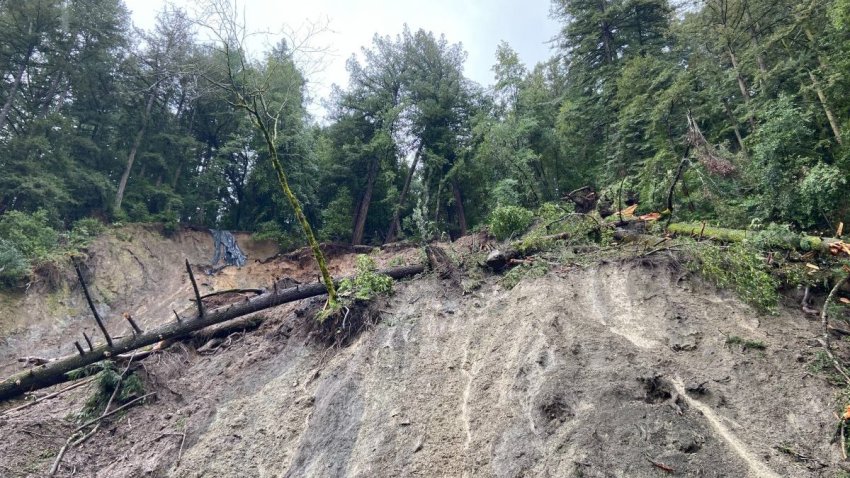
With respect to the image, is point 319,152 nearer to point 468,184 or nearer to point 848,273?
point 468,184

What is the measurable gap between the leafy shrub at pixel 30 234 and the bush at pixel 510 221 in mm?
14551

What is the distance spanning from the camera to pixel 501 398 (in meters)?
6.13

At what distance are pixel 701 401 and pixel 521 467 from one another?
239 centimetres

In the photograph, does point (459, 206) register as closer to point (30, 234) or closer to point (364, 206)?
point (364, 206)

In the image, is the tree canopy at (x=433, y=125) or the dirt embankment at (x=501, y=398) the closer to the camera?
the dirt embankment at (x=501, y=398)

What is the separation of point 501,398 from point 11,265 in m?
15.0

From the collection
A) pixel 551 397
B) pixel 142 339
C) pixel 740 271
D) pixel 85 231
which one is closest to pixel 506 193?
pixel 740 271

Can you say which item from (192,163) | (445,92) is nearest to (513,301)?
(445,92)

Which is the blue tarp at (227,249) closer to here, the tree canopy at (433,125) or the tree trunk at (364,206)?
the tree canopy at (433,125)

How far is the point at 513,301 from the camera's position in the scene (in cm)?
855

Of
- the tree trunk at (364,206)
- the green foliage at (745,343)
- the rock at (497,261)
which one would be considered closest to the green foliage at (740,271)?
the green foliage at (745,343)

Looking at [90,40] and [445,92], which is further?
[445,92]

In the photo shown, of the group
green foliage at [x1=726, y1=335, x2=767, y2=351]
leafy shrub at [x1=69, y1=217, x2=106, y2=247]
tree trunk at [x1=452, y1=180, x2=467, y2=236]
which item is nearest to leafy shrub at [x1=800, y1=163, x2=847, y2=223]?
green foliage at [x1=726, y1=335, x2=767, y2=351]

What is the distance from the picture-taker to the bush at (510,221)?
40.9 feet
